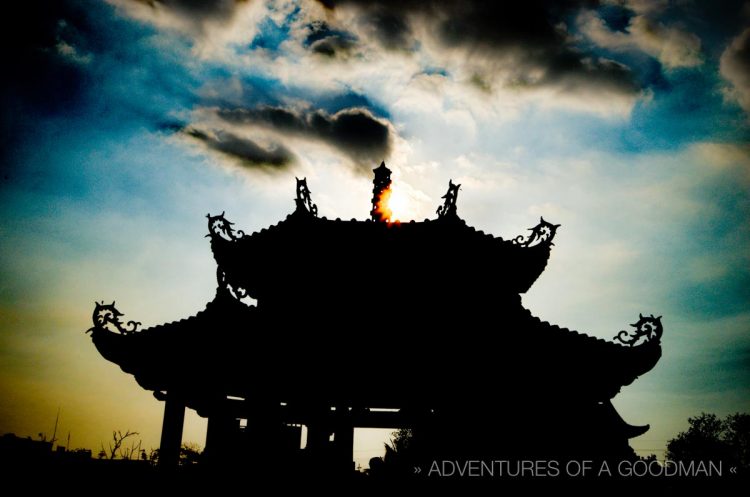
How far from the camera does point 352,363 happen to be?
7238 millimetres

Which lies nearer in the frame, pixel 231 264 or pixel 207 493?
pixel 207 493

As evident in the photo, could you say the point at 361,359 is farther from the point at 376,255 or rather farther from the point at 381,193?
the point at 381,193

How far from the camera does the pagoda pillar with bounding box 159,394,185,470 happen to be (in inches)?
291

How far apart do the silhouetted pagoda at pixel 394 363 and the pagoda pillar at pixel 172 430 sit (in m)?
0.02

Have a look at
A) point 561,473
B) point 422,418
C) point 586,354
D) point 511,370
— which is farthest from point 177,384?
point 586,354

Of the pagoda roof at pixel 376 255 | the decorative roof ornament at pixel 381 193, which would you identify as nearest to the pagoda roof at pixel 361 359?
the pagoda roof at pixel 376 255

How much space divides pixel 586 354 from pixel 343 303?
4.92 meters

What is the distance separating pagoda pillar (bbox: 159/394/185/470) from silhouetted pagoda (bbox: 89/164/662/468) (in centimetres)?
2

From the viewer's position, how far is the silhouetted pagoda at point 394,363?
7023 mm

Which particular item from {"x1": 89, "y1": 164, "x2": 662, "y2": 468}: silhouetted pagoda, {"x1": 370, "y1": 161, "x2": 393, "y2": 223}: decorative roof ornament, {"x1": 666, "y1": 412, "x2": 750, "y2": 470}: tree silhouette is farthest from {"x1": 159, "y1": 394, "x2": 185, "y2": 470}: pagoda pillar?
{"x1": 666, "y1": 412, "x2": 750, "y2": 470}: tree silhouette

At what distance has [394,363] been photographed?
23.5 feet

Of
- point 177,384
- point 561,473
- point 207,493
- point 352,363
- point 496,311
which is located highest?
point 496,311

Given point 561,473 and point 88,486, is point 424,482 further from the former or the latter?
point 88,486

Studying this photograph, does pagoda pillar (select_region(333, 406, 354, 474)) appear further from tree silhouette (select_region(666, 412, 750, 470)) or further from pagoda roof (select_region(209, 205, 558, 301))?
tree silhouette (select_region(666, 412, 750, 470))
